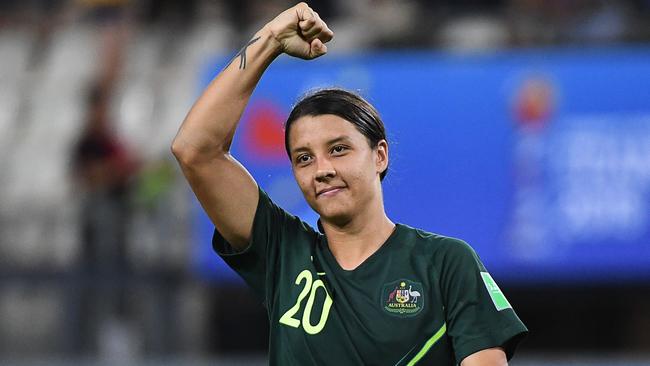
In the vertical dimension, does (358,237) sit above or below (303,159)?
below

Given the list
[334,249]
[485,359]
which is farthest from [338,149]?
[485,359]

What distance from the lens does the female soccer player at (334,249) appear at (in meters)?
3.09

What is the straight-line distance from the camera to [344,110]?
126 inches

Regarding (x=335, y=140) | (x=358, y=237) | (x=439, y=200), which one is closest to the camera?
(x=335, y=140)

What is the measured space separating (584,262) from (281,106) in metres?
2.49

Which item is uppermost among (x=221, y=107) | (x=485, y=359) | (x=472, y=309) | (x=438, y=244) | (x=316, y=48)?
(x=316, y=48)

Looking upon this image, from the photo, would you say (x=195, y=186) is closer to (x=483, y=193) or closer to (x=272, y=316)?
(x=272, y=316)

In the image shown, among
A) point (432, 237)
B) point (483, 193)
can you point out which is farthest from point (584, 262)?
point (432, 237)

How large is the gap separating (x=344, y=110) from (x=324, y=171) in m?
0.17

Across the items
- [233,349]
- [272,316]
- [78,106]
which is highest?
[78,106]

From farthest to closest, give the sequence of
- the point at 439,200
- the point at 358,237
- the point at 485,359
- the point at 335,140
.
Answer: the point at 439,200 → the point at 358,237 → the point at 335,140 → the point at 485,359

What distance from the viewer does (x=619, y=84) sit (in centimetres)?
931

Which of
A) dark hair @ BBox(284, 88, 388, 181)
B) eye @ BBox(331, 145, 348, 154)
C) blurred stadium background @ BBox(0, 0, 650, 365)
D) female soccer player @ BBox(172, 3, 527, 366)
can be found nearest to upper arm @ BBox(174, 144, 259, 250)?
female soccer player @ BBox(172, 3, 527, 366)

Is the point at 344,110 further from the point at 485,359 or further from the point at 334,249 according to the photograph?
the point at 485,359
